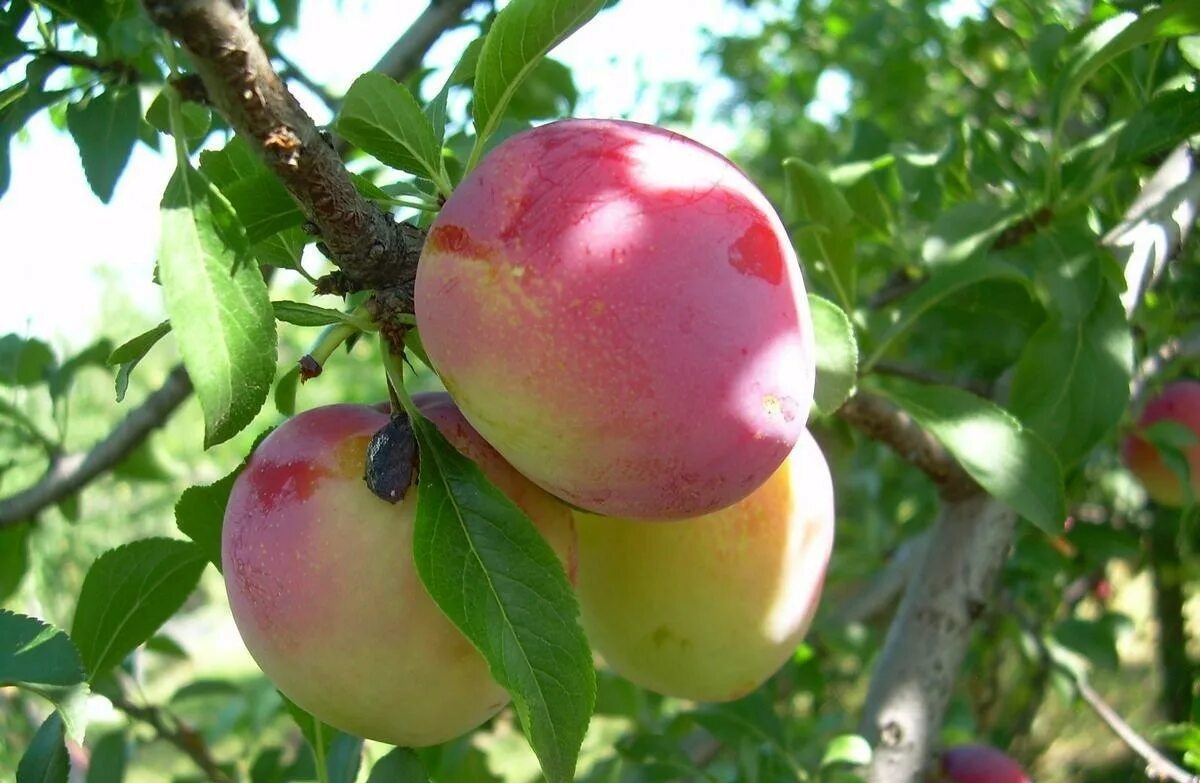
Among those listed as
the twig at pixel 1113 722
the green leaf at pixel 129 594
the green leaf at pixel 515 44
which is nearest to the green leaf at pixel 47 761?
the green leaf at pixel 129 594

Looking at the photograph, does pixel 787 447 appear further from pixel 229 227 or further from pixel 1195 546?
pixel 1195 546

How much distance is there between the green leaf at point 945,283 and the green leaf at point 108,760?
88 cm

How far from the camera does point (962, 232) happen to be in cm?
108

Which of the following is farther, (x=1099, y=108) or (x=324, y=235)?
(x=1099, y=108)

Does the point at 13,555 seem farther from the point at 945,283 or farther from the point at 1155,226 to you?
the point at 1155,226

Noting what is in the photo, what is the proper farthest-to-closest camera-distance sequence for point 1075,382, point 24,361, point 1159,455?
point 1159,455
point 24,361
point 1075,382

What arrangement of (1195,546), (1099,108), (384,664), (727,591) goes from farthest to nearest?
1. (1195,546)
2. (1099,108)
3. (727,591)
4. (384,664)

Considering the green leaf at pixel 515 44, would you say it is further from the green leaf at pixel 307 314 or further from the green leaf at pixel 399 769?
the green leaf at pixel 399 769

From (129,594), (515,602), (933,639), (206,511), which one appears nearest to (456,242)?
(515,602)

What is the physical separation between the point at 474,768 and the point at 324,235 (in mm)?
815

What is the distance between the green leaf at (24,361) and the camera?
139 cm

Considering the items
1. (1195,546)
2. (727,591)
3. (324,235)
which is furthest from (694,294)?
(1195,546)

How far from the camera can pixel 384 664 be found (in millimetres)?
636

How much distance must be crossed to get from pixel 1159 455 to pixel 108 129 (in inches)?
61.9
